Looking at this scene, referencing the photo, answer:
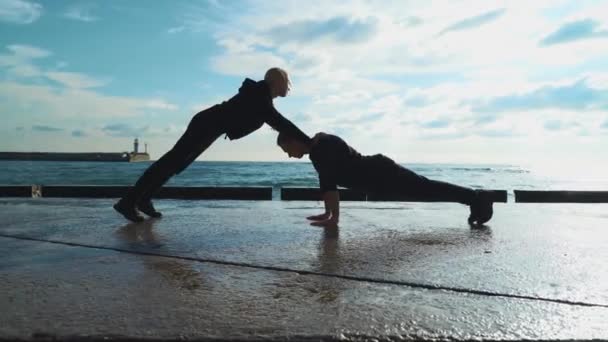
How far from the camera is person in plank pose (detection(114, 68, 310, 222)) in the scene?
3.77 metres

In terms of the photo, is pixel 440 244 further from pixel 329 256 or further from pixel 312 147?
pixel 312 147

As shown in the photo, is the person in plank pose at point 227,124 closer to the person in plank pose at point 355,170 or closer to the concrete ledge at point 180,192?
the person in plank pose at point 355,170

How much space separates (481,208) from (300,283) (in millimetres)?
2729

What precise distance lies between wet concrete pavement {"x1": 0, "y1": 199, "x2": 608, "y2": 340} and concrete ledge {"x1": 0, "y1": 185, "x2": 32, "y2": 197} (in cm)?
585

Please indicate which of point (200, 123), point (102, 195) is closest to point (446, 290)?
point (200, 123)

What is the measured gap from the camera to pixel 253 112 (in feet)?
12.4

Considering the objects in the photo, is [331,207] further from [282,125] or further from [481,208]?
[481,208]

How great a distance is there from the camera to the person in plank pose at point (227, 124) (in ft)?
12.4

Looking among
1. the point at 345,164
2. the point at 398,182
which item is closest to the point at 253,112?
the point at 345,164

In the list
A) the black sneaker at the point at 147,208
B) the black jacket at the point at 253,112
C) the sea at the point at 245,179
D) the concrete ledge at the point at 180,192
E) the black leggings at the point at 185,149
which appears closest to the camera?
the black jacket at the point at 253,112

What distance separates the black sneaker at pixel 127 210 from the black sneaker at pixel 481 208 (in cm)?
297

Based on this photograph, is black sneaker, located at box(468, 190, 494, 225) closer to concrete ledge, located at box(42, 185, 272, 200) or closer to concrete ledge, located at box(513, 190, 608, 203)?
concrete ledge, located at box(42, 185, 272, 200)

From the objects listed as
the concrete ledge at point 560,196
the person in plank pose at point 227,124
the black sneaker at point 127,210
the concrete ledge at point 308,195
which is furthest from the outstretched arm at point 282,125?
the concrete ledge at point 560,196

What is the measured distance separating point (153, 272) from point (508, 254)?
1953 mm
